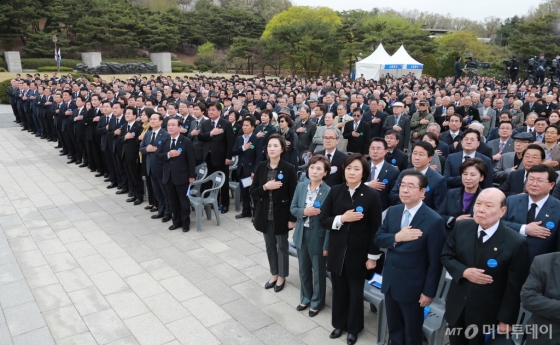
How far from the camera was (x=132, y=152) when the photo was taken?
25.7 feet

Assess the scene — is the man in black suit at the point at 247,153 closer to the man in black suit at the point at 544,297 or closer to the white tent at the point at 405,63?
the man in black suit at the point at 544,297

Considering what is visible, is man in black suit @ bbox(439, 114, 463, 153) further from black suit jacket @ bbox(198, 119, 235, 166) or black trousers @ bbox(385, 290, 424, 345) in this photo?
black trousers @ bbox(385, 290, 424, 345)

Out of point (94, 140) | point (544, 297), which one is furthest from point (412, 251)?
point (94, 140)

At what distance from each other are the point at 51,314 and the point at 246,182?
3.33m

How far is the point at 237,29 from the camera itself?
5031 cm

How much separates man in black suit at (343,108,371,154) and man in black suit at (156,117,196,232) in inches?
134

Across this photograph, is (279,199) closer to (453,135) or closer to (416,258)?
(416,258)

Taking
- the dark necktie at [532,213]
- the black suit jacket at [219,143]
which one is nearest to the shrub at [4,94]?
the black suit jacket at [219,143]

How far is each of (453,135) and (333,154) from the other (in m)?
3.04

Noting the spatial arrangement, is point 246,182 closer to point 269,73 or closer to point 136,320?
point 136,320

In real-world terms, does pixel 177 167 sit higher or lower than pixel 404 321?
higher

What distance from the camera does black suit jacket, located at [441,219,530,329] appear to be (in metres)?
2.73

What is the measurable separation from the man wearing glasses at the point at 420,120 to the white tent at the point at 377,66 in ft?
54.6

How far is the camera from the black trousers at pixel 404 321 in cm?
331
